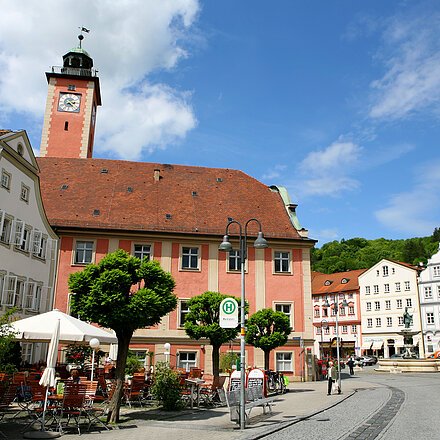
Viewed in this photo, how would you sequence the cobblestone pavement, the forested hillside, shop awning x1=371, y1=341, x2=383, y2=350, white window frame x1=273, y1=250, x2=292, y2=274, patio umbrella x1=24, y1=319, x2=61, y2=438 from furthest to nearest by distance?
the forested hillside → shop awning x1=371, y1=341, x2=383, y2=350 → white window frame x1=273, y1=250, x2=292, y2=274 → the cobblestone pavement → patio umbrella x1=24, y1=319, x2=61, y2=438

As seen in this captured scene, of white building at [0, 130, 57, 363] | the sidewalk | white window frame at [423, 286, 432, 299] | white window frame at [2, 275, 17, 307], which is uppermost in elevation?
white window frame at [423, 286, 432, 299]

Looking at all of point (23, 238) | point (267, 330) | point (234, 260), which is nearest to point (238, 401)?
point (267, 330)

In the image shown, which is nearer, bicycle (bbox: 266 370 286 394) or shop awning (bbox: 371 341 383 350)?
bicycle (bbox: 266 370 286 394)

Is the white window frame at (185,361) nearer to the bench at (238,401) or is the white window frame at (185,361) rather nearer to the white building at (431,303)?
the bench at (238,401)

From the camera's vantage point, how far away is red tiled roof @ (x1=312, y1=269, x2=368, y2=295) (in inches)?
2989

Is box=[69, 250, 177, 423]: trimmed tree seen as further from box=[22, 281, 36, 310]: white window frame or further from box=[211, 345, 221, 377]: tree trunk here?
box=[22, 281, 36, 310]: white window frame

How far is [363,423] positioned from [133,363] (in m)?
12.5

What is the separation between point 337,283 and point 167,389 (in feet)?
220

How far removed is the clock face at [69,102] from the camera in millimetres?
45062

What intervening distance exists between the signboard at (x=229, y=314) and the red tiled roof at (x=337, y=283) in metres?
64.7

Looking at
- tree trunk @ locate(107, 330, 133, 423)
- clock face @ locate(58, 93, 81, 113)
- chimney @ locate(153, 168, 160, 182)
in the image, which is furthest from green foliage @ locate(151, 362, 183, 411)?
clock face @ locate(58, 93, 81, 113)

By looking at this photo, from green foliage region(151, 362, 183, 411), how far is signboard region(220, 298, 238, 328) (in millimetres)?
3767

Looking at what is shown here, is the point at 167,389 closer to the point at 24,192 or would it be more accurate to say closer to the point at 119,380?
the point at 119,380

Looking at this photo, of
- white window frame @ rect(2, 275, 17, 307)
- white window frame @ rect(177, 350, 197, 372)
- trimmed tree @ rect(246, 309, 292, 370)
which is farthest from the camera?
white window frame @ rect(177, 350, 197, 372)
